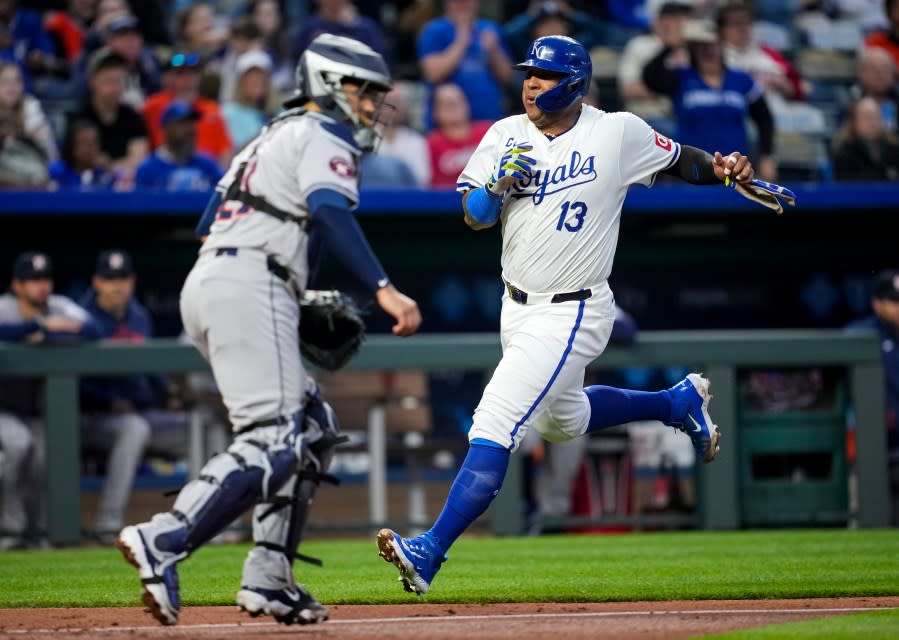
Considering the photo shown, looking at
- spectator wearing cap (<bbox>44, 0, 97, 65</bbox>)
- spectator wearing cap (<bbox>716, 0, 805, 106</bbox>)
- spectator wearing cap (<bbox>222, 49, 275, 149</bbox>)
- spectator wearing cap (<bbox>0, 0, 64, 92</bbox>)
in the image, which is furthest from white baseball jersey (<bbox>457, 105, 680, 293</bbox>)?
spectator wearing cap (<bbox>44, 0, 97, 65</bbox>)

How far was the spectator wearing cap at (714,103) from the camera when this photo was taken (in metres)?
10.5

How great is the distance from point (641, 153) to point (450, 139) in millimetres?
5519

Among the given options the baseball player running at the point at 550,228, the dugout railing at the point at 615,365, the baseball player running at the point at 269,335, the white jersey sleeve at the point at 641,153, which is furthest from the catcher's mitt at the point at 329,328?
the dugout railing at the point at 615,365

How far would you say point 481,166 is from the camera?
5.06 meters

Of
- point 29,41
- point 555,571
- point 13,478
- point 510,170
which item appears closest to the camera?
point 510,170

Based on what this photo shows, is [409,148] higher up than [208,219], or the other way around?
[409,148]

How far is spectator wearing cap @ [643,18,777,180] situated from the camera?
1045 centimetres

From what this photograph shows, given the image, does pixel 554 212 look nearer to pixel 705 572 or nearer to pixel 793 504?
pixel 705 572

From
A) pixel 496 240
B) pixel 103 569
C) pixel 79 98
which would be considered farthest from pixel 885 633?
pixel 79 98

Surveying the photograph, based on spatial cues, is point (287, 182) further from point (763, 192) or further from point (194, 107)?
point (194, 107)

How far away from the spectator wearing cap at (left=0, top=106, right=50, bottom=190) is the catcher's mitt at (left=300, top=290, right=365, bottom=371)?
5642 millimetres

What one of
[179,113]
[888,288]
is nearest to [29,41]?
[179,113]

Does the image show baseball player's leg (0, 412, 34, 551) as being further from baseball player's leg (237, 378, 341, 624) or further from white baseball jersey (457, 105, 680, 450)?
baseball player's leg (237, 378, 341, 624)

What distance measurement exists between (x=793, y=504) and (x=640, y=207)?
2.29 meters
